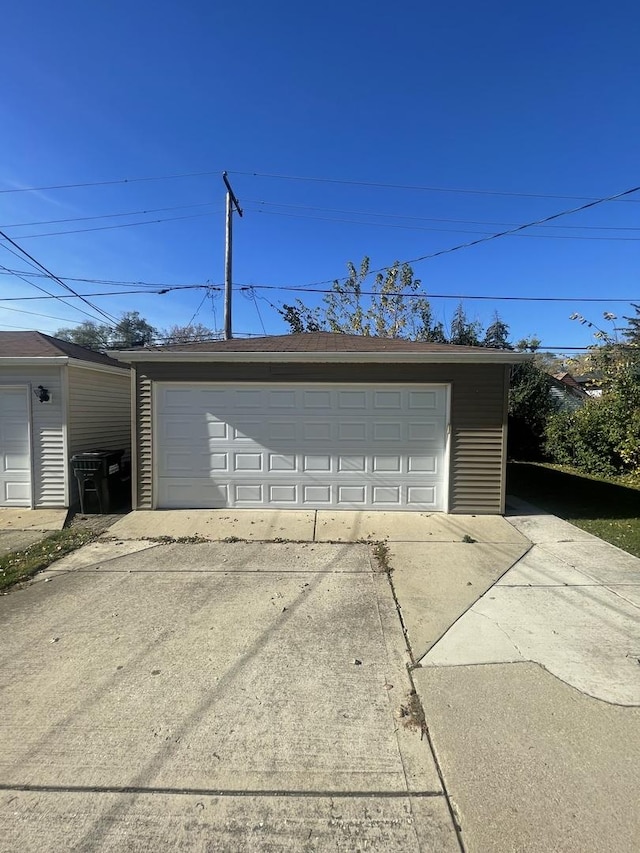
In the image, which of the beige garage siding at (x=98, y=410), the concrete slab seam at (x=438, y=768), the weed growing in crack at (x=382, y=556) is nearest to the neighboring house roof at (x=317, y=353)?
the beige garage siding at (x=98, y=410)

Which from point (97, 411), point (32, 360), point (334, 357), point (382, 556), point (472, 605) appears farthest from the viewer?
point (97, 411)

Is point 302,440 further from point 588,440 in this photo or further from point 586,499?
point 588,440

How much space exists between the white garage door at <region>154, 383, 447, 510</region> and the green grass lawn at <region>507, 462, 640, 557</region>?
2.35m

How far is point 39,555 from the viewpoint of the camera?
531 centimetres

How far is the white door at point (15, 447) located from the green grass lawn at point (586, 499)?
924cm

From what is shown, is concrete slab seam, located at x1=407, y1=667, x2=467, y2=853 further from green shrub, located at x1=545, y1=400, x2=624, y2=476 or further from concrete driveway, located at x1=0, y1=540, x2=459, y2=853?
green shrub, located at x1=545, y1=400, x2=624, y2=476

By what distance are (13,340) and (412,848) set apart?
995 cm

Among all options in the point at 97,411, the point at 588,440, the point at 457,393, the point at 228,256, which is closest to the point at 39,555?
the point at 97,411

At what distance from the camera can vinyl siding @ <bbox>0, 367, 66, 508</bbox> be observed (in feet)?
24.7

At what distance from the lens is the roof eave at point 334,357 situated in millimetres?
6980

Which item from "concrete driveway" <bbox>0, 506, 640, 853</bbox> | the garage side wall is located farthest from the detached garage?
"concrete driveway" <bbox>0, 506, 640, 853</bbox>

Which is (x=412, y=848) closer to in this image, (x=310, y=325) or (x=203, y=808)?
(x=203, y=808)

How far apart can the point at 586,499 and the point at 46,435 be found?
1028cm

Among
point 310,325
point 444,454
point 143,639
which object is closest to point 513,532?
point 444,454
